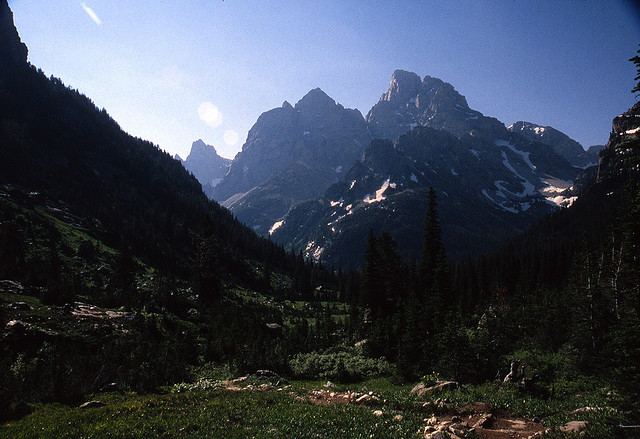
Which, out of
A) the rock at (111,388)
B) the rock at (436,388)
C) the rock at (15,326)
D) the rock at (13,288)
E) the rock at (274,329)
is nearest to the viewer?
the rock at (436,388)

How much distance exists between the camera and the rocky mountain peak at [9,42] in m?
155

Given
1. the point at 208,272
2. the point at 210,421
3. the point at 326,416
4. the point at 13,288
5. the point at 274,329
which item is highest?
the point at 208,272

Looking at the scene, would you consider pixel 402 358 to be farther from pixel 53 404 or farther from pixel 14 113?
pixel 14 113

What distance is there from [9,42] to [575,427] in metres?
246

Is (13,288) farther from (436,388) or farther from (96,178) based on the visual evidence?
(96,178)

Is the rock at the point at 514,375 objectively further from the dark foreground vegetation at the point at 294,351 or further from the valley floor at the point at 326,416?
the valley floor at the point at 326,416

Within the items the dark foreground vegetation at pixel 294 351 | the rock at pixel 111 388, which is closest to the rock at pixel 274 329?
the dark foreground vegetation at pixel 294 351

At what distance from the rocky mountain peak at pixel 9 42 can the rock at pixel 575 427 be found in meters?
233

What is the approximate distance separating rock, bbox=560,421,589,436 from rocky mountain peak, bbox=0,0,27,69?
9163 inches

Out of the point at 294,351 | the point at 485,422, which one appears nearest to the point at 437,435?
the point at 485,422

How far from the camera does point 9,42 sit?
15838 centimetres

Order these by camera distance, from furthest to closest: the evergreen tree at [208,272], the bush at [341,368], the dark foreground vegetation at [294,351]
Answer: the evergreen tree at [208,272]
the bush at [341,368]
the dark foreground vegetation at [294,351]

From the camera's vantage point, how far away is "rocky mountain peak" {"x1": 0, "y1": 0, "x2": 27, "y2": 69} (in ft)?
507

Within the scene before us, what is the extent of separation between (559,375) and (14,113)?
19659 cm
